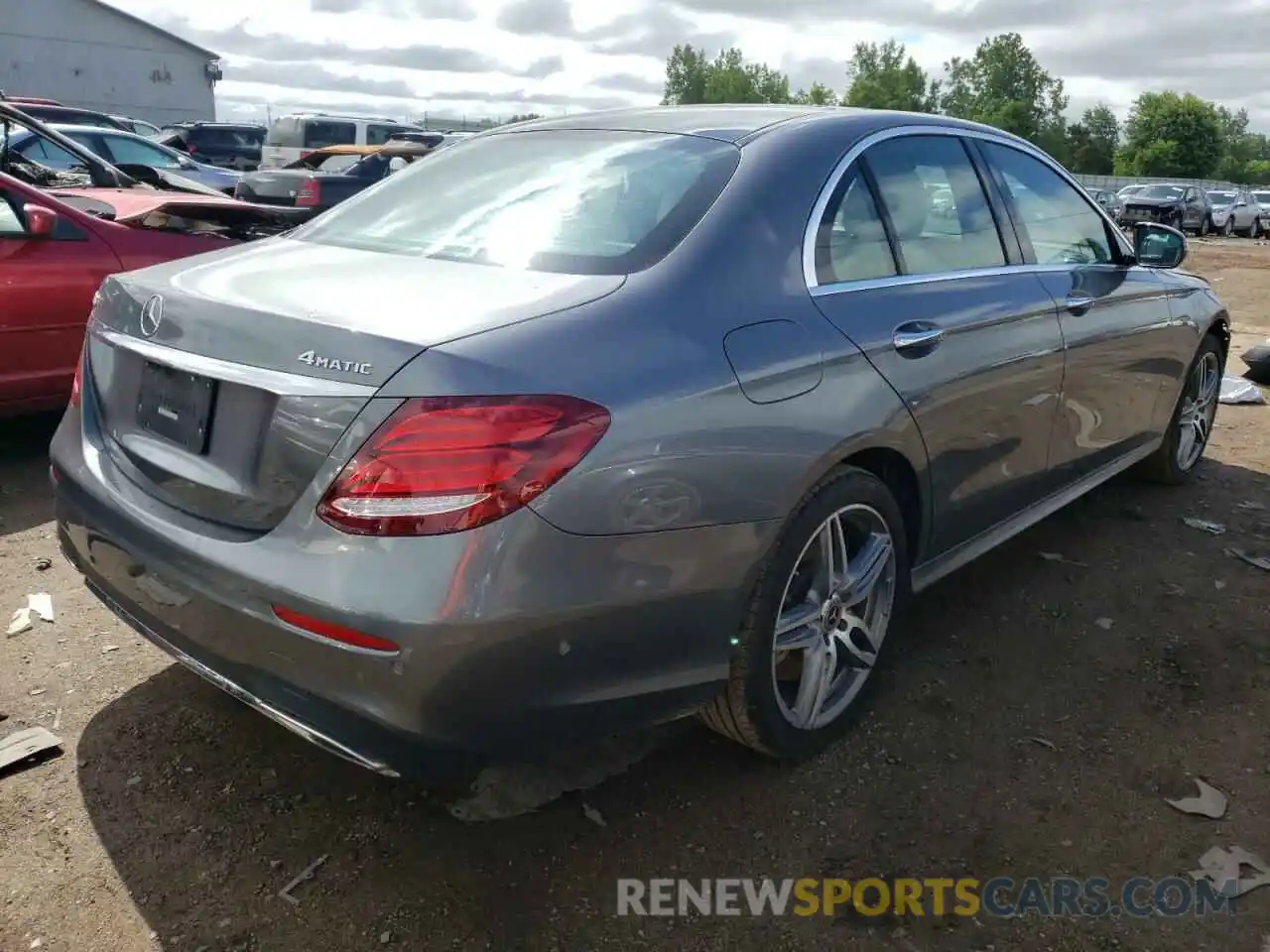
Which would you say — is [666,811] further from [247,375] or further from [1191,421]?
[1191,421]

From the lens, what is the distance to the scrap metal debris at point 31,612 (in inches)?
136

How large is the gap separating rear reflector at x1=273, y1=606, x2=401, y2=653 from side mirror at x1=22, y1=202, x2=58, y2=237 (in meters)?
3.86

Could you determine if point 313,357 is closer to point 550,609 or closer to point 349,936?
point 550,609

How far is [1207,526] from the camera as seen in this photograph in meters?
4.74

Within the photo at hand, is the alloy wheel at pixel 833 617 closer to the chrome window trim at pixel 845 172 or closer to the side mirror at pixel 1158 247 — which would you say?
the chrome window trim at pixel 845 172

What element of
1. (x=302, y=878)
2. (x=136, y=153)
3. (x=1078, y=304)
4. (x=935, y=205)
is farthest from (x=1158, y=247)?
(x=136, y=153)

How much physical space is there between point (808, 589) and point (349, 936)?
1363 mm

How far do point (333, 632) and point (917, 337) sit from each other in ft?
5.70

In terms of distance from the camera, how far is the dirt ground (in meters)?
2.25

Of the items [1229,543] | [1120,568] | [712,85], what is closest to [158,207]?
[1120,568]

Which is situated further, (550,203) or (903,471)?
(903,471)

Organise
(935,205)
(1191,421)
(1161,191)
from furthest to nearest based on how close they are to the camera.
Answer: (1161,191) → (1191,421) → (935,205)

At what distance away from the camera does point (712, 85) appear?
102438mm

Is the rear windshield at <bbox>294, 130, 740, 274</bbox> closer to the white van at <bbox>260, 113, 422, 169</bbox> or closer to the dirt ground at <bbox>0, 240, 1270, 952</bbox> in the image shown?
the dirt ground at <bbox>0, 240, 1270, 952</bbox>
